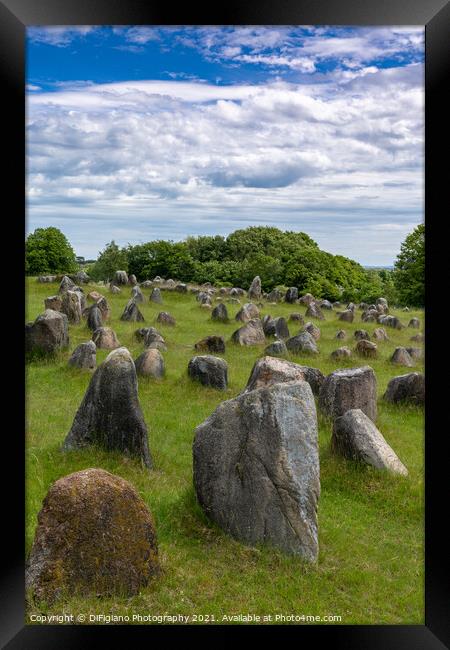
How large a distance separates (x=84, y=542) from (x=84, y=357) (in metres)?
10.4

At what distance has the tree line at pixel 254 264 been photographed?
35219mm

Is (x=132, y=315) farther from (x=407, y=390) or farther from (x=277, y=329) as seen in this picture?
(x=407, y=390)

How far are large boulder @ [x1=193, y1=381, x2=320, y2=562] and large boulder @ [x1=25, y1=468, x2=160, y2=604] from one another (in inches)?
65.7

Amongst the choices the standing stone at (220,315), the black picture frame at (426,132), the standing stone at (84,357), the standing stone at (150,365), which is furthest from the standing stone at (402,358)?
the black picture frame at (426,132)

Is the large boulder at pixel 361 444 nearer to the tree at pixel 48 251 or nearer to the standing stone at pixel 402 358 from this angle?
the standing stone at pixel 402 358

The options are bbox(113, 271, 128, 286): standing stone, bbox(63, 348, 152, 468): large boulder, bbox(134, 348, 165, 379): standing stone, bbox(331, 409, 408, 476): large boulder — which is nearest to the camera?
bbox(63, 348, 152, 468): large boulder

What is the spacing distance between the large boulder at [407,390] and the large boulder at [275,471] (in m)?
8.90

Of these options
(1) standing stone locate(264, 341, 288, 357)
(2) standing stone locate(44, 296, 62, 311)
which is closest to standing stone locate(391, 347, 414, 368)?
(1) standing stone locate(264, 341, 288, 357)

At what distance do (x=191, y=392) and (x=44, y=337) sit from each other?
4.43 m

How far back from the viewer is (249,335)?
22.8 meters

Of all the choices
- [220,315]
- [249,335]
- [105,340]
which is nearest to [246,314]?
[220,315]

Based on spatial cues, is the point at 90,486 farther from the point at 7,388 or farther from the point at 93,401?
the point at 93,401

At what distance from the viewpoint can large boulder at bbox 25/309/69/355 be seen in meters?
17.2

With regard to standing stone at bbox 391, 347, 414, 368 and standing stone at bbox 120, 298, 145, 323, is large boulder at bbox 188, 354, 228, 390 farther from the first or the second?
standing stone at bbox 120, 298, 145, 323
